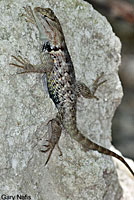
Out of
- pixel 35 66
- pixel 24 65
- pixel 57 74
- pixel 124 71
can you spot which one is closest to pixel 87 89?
pixel 57 74

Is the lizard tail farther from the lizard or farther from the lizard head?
the lizard head

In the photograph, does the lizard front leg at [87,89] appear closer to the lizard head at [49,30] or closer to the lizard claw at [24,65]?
the lizard head at [49,30]

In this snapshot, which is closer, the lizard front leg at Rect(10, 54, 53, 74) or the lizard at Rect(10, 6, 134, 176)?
the lizard front leg at Rect(10, 54, 53, 74)

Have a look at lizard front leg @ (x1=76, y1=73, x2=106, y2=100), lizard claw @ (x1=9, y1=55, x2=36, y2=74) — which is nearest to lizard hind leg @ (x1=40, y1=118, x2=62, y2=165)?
lizard front leg @ (x1=76, y1=73, x2=106, y2=100)

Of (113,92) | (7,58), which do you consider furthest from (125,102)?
(7,58)

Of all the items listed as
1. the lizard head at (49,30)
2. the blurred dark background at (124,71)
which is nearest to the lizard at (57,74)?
the lizard head at (49,30)

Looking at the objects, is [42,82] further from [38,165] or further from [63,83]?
[38,165]

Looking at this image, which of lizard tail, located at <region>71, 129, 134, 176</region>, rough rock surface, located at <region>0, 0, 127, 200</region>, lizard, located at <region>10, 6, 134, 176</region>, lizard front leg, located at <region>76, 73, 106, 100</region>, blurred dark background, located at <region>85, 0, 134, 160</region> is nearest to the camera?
rough rock surface, located at <region>0, 0, 127, 200</region>

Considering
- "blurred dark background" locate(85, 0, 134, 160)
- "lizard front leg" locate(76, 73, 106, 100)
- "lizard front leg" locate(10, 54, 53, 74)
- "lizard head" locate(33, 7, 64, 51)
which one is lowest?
"blurred dark background" locate(85, 0, 134, 160)
